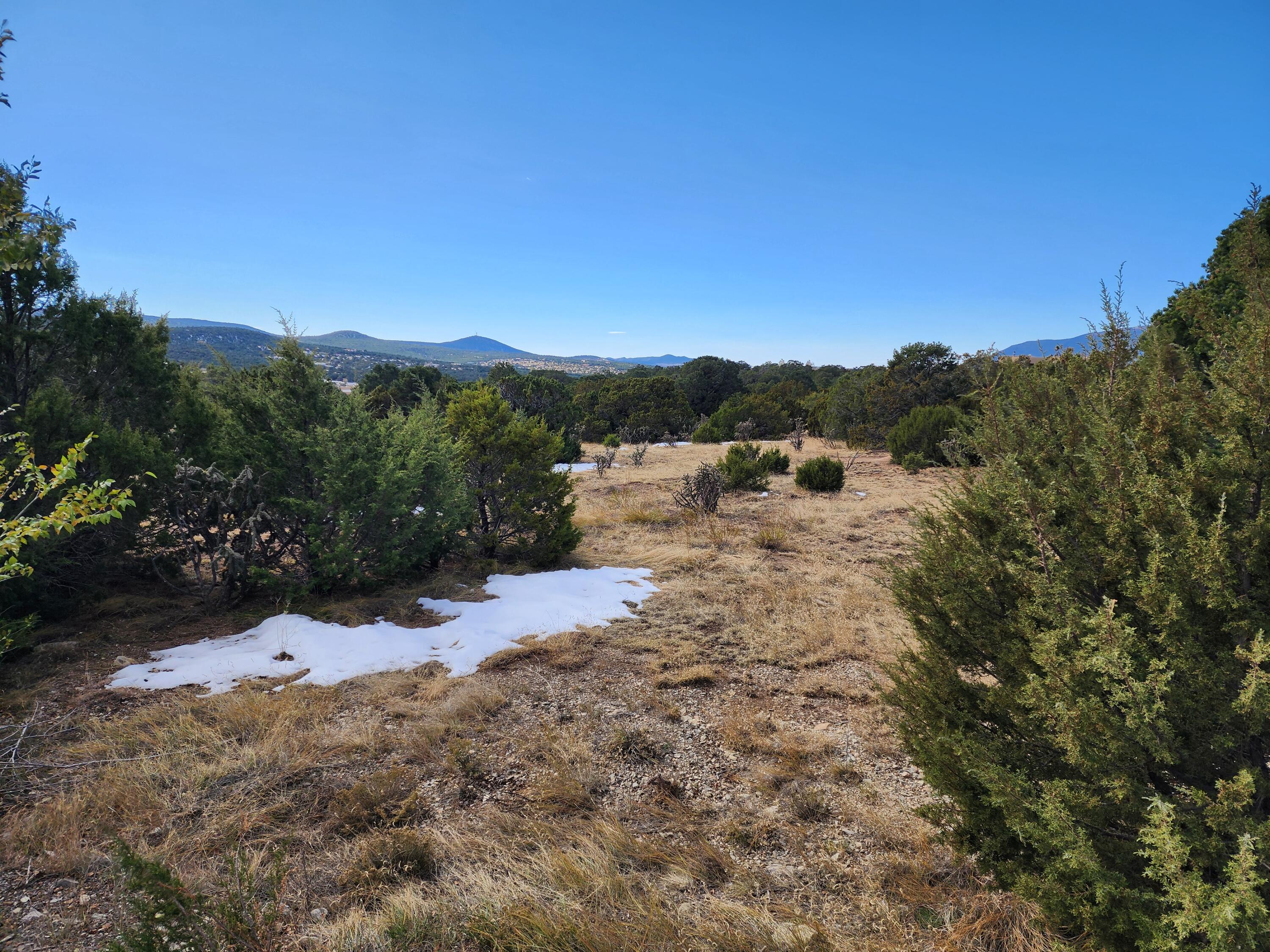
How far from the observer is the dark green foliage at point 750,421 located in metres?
27.1

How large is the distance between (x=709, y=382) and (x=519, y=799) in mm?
42017

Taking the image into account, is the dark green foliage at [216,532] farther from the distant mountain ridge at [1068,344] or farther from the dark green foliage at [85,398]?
the distant mountain ridge at [1068,344]

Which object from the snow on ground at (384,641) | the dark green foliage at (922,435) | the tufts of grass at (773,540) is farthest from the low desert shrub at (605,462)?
the snow on ground at (384,641)

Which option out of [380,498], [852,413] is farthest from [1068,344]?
[852,413]

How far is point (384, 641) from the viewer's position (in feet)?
17.0

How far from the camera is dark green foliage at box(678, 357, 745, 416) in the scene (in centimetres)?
4253

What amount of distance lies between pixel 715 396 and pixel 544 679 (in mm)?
39813

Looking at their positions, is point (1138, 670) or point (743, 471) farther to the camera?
point (743, 471)

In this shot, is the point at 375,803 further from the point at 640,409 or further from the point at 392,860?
the point at 640,409

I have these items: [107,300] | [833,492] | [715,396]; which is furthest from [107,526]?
[715,396]

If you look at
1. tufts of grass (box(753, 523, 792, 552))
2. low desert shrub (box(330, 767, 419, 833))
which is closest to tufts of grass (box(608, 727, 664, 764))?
low desert shrub (box(330, 767, 419, 833))

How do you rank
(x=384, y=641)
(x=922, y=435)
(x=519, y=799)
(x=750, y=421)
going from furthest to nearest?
(x=750, y=421) < (x=922, y=435) < (x=384, y=641) < (x=519, y=799)

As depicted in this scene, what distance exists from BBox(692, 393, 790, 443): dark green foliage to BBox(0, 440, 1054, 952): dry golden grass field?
21.9m

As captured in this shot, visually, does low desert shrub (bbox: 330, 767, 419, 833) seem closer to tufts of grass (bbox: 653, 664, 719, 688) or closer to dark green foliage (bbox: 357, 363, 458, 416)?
tufts of grass (bbox: 653, 664, 719, 688)
